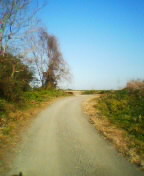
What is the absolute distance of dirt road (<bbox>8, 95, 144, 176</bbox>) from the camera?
7.91m

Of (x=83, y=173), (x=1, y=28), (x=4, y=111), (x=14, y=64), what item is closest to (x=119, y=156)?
(x=83, y=173)

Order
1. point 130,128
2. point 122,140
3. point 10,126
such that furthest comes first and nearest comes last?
point 10,126 → point 130,128 → point 122,140

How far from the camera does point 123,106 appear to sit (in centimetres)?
2384

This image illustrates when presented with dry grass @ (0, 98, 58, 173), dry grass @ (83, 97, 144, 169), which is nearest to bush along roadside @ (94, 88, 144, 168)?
dry grass @ (83, 97, 144, 169)

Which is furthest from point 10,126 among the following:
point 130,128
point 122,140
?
point 130,128

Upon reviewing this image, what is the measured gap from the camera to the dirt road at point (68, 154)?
7910mm

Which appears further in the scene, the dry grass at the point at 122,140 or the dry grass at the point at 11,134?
the dry grass at the point at 122,140

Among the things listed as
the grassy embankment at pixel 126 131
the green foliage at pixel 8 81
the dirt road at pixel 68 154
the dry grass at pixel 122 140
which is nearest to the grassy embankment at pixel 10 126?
the dirt road at pixel 68 154

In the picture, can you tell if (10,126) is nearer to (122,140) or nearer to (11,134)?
(11,134)

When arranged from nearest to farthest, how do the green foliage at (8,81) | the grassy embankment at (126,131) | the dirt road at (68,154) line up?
the dirt road at (68,154)
the grassy embankment at (126,131)
the green foliage at (8,81)

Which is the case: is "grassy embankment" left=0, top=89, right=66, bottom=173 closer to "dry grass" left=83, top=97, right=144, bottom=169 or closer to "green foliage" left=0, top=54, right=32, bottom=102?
"green foliage" left=0, top=54, right=32, bottom=102

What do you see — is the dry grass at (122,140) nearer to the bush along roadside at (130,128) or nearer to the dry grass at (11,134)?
the bush along roadside at (130,128)

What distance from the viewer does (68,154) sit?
31.7 feet

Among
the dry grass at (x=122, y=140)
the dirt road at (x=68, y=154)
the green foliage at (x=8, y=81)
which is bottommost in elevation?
the dirt road at (x=68, y=154)
